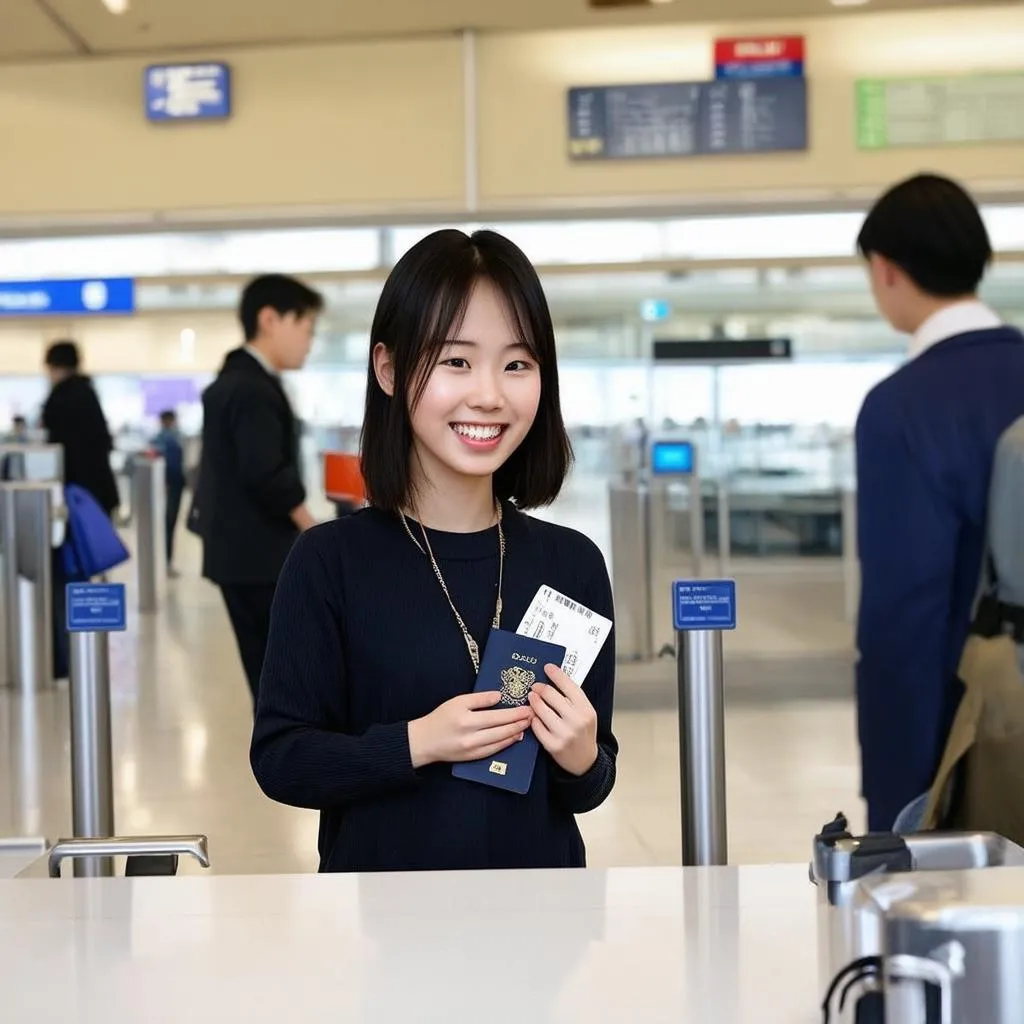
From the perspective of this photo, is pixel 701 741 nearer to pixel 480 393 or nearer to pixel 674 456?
pixel 480 393

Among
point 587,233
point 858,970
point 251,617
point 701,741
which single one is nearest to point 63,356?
point 587,233

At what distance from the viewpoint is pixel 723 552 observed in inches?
324

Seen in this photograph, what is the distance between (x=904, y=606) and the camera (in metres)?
2.24

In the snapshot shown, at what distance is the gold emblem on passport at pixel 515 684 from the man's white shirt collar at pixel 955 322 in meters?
1.11

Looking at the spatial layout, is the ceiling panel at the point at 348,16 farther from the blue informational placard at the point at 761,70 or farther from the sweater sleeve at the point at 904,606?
the sweater sleeve at the point at 904,606

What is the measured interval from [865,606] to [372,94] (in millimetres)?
5525

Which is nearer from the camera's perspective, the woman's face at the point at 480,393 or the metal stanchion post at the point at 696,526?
the woman's face at the point at 480,393

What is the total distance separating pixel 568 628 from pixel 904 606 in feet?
2.59

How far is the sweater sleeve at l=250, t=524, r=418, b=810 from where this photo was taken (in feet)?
5.25

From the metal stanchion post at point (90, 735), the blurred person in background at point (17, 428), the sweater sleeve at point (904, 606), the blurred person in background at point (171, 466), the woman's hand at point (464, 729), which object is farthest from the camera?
the blurred person in background at point (171, 466)

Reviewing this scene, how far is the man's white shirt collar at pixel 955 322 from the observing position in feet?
7.76

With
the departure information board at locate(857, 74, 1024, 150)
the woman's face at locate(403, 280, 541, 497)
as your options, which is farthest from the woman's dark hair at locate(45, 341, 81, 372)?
the woman's face at locate(403, 280, 541, 497)

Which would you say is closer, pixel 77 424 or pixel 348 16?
pixel 348 16

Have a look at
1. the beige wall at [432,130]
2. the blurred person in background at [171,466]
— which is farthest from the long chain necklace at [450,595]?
the blurred person in background at [171,466]
